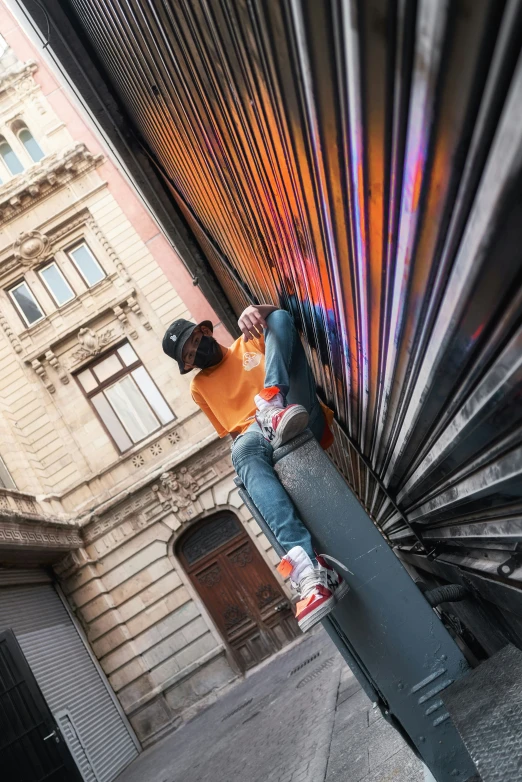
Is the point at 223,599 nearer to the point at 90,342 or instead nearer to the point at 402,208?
the point at 90,342

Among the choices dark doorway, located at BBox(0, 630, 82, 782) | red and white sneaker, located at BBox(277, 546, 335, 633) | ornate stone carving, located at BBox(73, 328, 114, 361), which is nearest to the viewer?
red and white sneaker, located at BBox(277, 546, 335, 633)

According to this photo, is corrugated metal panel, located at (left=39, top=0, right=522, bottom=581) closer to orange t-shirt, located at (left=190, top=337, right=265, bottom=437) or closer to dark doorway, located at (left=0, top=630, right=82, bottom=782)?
orange t-shirt, located at (left=190, top=337, right=265, bottom=437)

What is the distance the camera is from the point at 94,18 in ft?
13.4

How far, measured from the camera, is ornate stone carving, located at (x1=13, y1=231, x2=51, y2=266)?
16500 millimetres

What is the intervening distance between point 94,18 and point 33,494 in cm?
1217

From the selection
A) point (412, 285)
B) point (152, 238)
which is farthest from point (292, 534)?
point (152, 238)

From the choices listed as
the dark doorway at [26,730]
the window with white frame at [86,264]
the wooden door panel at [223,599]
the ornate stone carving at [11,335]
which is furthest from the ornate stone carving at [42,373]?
the dark doorway at [26,730]

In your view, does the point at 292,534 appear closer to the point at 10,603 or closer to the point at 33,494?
the point at 10,603

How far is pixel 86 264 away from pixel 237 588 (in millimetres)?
9461

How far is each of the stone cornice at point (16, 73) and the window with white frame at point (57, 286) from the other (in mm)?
5593

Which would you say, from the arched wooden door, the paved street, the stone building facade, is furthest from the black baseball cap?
the arched wooden door

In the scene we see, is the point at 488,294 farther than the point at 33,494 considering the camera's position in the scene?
No

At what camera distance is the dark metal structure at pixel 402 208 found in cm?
70

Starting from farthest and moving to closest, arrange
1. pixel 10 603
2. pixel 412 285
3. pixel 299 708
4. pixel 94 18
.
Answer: pixel 10 603 < pixel 299 708 < pixel 94 18 < pixel 412 285
